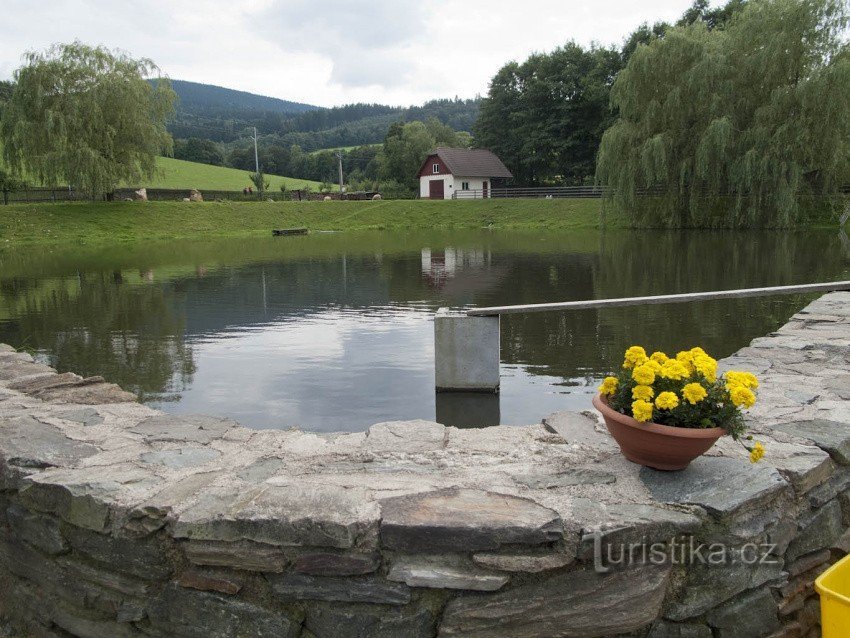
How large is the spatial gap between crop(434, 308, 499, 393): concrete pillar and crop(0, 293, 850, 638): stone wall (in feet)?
11.3

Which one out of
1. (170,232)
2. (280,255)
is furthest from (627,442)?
(170,232)

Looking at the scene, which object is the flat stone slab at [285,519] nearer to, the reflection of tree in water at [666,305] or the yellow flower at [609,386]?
the yellow flower at [609,386]

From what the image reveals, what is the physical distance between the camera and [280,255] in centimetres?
2508

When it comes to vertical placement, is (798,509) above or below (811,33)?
below

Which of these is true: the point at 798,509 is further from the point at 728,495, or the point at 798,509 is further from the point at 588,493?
the point at 588,493

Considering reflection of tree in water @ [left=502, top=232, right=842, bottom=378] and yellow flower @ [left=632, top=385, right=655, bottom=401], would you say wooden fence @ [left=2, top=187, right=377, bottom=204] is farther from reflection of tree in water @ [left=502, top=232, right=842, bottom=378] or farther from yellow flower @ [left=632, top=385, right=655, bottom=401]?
yellow flower @ [left=632, top=385, right=655, bottom=401]

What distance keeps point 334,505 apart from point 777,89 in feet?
103

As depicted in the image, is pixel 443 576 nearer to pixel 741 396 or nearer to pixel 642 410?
pixel 642 410

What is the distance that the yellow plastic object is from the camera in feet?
8.50

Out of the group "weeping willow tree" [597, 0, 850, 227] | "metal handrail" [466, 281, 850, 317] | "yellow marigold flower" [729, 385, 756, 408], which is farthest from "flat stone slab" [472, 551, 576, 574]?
"weeping willow tree" [597, 0, 850, 227]

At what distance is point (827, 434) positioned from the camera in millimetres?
3654

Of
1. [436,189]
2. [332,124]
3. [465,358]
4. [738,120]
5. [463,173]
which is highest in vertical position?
[332,124]

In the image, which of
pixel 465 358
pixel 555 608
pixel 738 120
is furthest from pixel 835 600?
pixel 738 120

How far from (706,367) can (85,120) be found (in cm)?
4020
